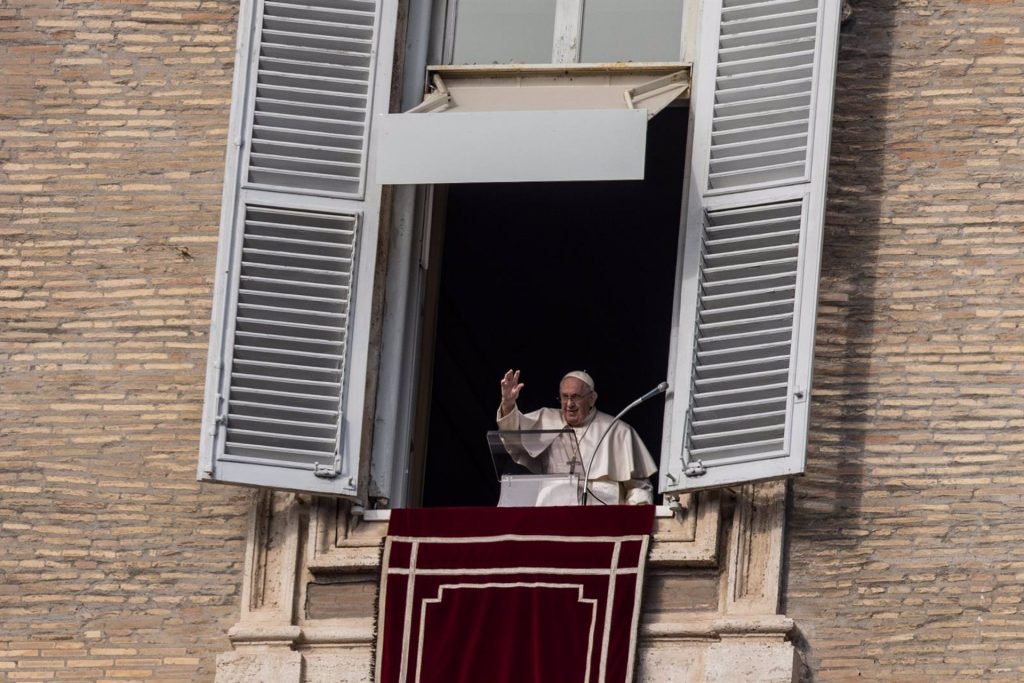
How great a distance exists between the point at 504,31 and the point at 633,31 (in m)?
0.51

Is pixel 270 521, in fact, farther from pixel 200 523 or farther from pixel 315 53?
pixel 315 53

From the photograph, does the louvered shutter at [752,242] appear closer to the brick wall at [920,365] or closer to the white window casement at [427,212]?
the white window casement at [427,212]

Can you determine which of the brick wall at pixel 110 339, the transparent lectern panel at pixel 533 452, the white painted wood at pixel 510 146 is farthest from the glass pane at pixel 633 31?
the transparent lectern panel at pixel 533 452

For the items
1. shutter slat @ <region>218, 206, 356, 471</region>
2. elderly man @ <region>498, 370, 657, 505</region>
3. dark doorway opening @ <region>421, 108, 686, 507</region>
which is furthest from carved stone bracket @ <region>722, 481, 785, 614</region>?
dark doorway opening @ <region>421, 108, 686, 507</region>

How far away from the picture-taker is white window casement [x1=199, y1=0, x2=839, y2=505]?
11664 mm

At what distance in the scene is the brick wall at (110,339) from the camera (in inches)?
465

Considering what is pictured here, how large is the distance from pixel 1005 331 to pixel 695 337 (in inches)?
44.1

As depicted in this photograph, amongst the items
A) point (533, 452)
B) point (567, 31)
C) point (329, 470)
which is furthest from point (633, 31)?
point (329, 470)

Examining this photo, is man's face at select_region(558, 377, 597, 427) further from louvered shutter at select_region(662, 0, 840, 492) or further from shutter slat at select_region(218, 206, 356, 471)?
shutter slat at select_region(218, 206, 356, 471)

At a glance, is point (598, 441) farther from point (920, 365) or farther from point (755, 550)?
point (920, 365)

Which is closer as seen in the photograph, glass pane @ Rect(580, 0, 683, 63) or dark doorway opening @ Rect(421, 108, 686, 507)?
glass pane @ Rect(580, 0, 683, 63)

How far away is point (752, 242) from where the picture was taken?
11.8 metres

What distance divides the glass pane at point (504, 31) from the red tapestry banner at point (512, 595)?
1.94 m

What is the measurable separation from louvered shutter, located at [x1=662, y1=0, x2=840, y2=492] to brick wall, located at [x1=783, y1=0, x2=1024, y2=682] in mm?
279
